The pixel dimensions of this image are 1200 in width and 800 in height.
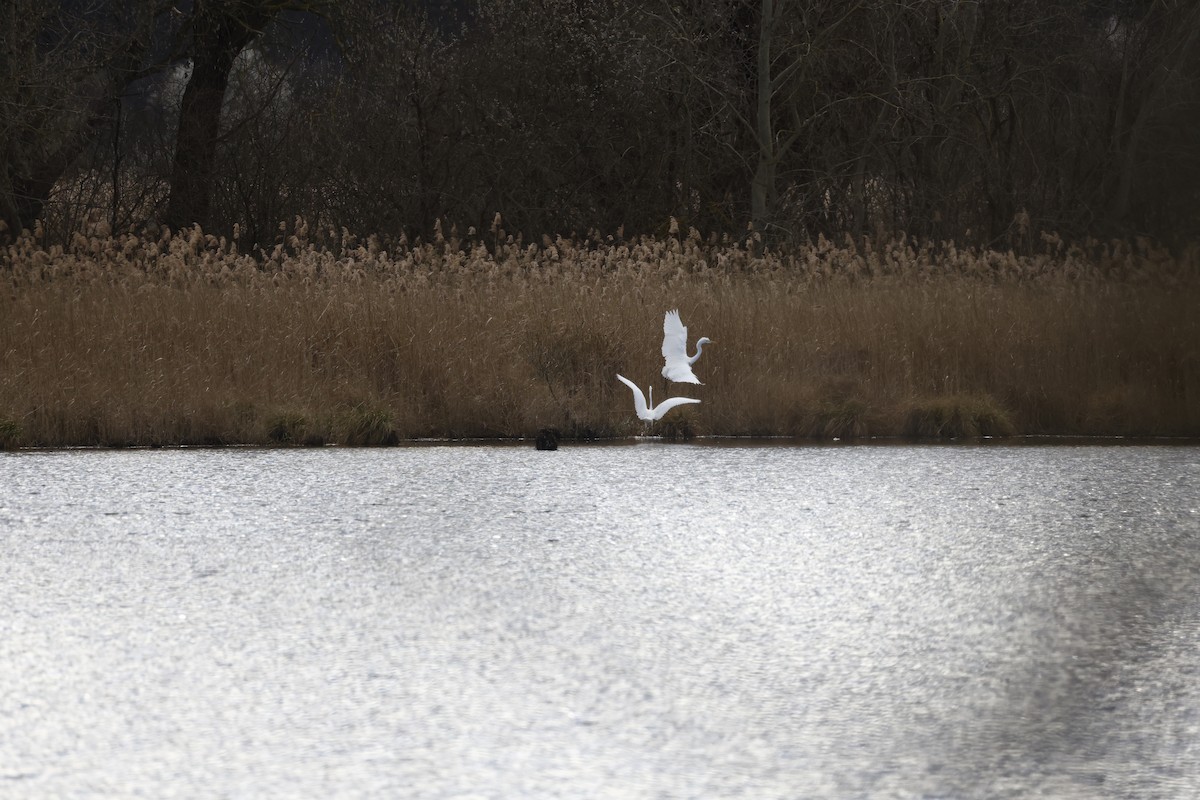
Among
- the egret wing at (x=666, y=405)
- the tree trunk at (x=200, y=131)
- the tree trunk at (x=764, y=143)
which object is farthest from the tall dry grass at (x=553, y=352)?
the tree trunk at (x=200, y=131)

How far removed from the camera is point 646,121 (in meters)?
20.8

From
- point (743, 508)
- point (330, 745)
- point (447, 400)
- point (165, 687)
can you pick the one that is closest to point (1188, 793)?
point (330, 745)

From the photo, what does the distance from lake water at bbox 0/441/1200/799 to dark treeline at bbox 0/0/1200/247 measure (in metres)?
12.3

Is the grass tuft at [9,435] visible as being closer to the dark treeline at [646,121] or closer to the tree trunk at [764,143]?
the dark treeline at [646,121]

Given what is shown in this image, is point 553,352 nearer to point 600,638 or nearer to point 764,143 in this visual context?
point 600,638

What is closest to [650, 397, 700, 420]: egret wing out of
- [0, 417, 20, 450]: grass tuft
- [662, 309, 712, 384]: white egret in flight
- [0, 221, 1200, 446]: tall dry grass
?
[662, 309, 712, 384]: white egret in flight

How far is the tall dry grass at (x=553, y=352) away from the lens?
34.0 feet

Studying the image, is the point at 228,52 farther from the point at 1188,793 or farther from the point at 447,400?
the point at 1188,793

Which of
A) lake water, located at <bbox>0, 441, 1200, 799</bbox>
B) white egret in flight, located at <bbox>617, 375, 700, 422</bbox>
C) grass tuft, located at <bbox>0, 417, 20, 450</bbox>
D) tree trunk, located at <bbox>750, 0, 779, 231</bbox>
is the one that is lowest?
lake water, located at <bbox>0, 441, 1200, 799</bbox>

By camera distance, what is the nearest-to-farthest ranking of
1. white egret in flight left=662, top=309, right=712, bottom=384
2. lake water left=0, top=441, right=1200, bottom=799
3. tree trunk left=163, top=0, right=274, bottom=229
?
lake water left=0, top=441, right=1200, bottom=799
white egret in flight left=662, top=309, right=712, bottom=384
tree trunk left=163, top=0, right=274, bottom=229

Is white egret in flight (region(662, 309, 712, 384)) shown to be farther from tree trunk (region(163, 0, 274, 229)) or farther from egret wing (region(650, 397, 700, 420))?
tree trunk (region(163, 0, 274, 229))

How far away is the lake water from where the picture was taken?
3.24 m

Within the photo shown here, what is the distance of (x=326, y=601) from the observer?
4.88m

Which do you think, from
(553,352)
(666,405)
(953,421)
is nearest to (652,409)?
(666,405)
